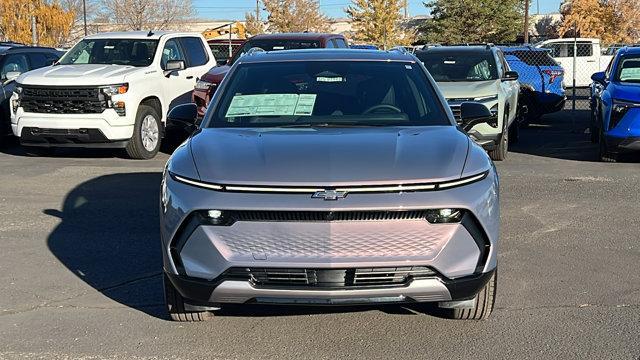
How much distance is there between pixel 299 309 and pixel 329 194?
1298 millimetres

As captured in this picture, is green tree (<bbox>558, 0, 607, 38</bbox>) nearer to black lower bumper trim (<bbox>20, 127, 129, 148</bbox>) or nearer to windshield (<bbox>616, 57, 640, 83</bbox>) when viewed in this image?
windshield (<bbox>616, 57, 640, 83</bbox>)

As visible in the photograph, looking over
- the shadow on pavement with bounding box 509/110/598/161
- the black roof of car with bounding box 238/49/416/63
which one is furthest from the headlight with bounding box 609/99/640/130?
the black roof of car with bounding box 238/49/416/63

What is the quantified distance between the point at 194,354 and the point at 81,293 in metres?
1.45

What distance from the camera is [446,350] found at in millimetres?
4281

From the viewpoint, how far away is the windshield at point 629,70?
11258 mm

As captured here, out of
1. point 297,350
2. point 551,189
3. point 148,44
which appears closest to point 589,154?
point 551,189

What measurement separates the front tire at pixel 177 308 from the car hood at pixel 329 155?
817 millimetres

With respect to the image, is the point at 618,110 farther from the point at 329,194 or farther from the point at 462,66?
the point at 329,194

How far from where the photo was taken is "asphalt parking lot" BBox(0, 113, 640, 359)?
14.2 ft

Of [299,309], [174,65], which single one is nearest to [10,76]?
[174,65]

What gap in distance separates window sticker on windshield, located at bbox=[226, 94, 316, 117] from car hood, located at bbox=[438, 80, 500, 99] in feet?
19.3

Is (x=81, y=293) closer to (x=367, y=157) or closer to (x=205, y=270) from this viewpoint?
(x=205, y=270)

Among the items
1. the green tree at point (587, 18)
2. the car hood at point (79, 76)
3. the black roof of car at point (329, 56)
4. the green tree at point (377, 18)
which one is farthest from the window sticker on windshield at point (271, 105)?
the green tree at point (587, 18)

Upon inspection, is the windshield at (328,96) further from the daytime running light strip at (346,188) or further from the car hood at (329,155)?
the daytime running light strip at (346,188)
